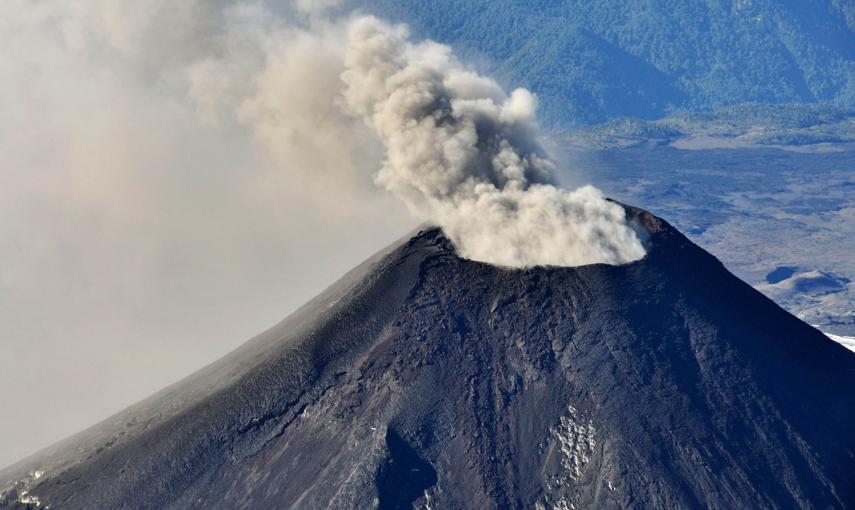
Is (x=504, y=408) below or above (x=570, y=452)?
above

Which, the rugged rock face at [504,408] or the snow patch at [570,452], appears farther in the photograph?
the rugged rock face at [504,408]

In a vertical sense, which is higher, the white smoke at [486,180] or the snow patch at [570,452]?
the white smoke at [486,180]

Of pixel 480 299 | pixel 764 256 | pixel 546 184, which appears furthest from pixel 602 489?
pixel 764 256

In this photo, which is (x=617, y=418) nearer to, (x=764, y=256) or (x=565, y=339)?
(x=565, y=339)

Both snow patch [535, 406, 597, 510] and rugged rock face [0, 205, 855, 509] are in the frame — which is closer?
snow patch [535, 406, 597, 510]

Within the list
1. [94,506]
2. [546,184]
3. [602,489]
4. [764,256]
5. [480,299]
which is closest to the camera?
[602,489]

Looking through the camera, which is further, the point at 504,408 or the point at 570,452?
the point at 504,408

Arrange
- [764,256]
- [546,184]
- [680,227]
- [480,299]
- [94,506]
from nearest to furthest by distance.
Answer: [94,506] < [480,299] < [546,184] < [764,256] < [680,227]

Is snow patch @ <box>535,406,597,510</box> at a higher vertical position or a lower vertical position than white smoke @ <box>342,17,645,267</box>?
lower
